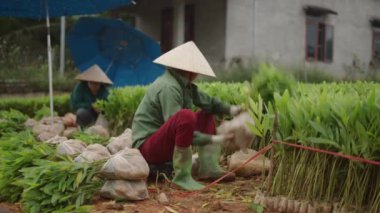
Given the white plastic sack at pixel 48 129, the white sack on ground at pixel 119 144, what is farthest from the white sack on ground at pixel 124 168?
the white plastic sack at pixel 48 129

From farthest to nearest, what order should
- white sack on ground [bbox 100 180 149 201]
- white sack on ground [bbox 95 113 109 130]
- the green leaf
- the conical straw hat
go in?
the conical straw hat
white sack on ground [bbox 95 113 109 130]
white sack on ground [bbox 100 180 149 201]
the green leaf

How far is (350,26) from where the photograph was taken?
57.0ft

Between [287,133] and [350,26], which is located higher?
[350,26]

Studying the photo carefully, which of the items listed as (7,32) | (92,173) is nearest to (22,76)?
(7,32)

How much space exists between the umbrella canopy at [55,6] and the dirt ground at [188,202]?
4012 millimetres

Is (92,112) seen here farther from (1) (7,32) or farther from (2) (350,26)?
(1) (7,32)

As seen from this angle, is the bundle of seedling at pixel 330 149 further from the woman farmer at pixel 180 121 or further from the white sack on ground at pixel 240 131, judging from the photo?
the woman farmer at pixel 180 121

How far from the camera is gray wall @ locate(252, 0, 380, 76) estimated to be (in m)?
Answer: 14.4

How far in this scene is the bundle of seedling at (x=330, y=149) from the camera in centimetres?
282

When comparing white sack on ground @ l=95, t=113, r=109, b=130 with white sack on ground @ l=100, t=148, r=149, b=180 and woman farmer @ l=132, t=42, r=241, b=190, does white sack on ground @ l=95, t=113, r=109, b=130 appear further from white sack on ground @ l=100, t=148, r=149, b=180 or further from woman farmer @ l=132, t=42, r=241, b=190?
white sack on ground @ l=100, t=148, r=149, b=180

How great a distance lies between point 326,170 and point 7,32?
66.8ft

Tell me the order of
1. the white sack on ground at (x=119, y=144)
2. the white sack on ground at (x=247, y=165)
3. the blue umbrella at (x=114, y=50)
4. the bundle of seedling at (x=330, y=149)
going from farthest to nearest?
the blue umbrella at (x=114, y=50)
the white sack on ground at (x=119, y=144)
the white sack on ground at (x=247, y=165)
the bundle of seedling at (x=330, y=149)

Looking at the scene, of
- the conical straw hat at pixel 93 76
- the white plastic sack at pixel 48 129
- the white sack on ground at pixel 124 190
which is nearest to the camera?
the white sack on ground at pixel 124 190

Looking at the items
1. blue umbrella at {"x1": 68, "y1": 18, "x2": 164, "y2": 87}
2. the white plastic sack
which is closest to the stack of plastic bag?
the white plastic sack
